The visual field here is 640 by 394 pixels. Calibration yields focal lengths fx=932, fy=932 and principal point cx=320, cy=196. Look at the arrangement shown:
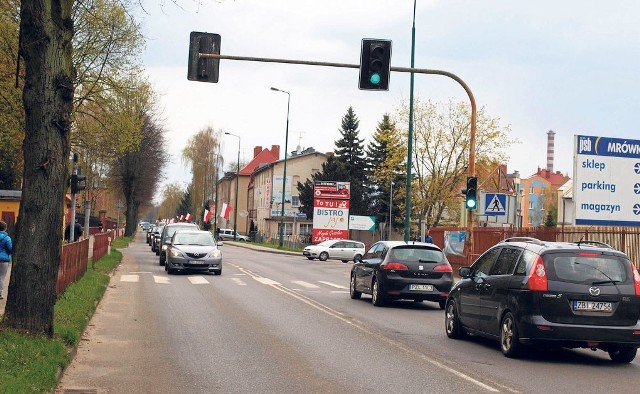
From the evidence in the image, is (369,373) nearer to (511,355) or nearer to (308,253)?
(511,355)

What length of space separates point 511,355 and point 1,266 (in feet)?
33.7

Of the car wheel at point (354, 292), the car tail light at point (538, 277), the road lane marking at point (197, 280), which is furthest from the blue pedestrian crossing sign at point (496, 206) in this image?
the car tail light at point (538, 277)

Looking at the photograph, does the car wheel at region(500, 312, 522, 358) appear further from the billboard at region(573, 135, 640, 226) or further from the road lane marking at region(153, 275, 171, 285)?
the billboard at region(573, 135, 640, 226)

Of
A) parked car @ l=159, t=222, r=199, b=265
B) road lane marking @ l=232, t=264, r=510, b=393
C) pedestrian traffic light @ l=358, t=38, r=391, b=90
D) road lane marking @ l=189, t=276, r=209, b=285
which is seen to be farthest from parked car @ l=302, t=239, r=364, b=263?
pedestrian traffic light @ l=358, t=38, r=391, b=90

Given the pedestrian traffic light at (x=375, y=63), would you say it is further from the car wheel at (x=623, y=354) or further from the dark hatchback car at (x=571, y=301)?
the car wheel at (x=623, y=354)

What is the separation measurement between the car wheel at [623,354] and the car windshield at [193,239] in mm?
21032

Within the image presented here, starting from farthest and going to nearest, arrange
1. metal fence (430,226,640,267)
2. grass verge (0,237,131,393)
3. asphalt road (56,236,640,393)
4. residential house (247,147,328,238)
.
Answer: residential house (247,147,328,238) → metal fence (430,226,640,267) → asphalt road (56,236,640,393) → grass verge (0,237,131,393)

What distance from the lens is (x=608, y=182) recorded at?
32938 mm

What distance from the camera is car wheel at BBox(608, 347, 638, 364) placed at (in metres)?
12.2

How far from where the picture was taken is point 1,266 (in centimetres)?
1775

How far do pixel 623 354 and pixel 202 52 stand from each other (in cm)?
1026

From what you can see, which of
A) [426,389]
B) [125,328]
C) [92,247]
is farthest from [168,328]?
[92,247]

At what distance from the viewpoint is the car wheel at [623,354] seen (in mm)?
12203

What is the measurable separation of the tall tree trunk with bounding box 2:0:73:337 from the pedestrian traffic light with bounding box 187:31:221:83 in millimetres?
7283
